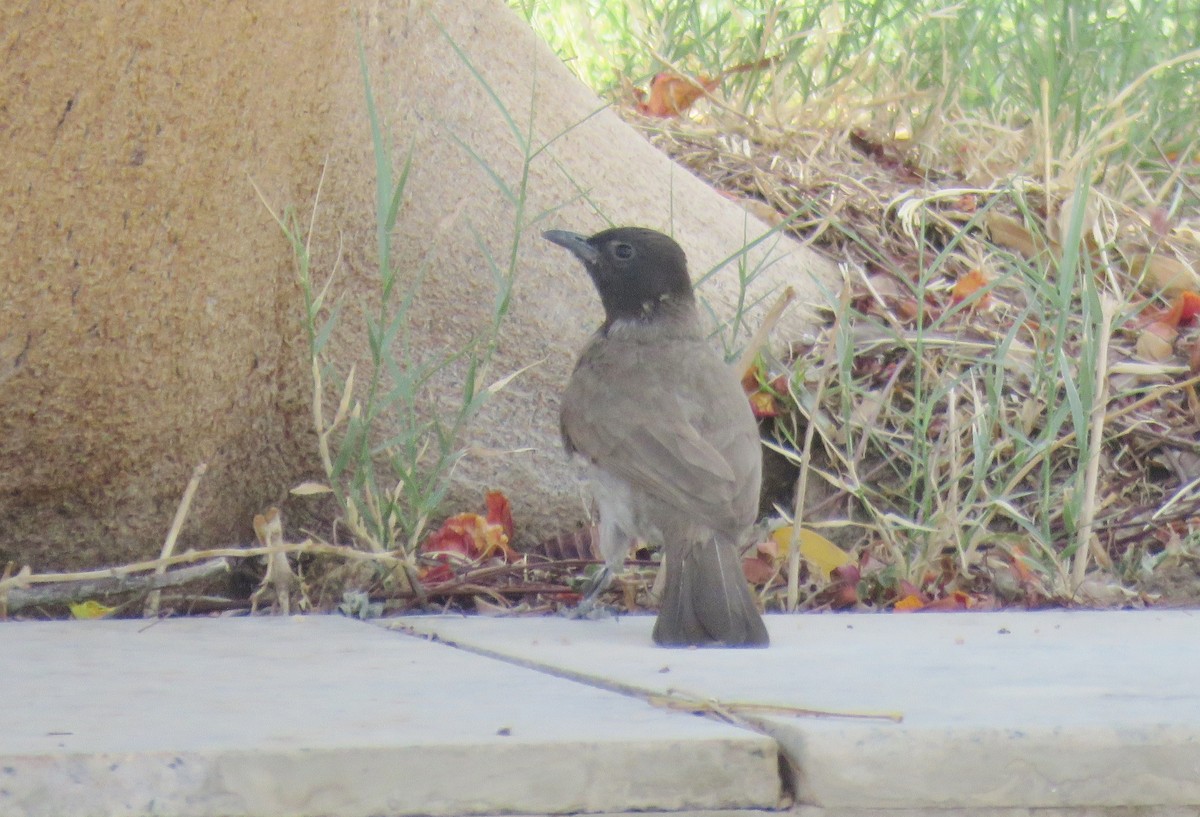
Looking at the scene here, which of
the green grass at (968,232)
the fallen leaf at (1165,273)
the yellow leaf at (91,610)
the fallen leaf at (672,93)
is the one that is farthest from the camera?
the fallen leaf at (672,93)

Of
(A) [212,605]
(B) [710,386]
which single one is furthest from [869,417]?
(A) [212,605]

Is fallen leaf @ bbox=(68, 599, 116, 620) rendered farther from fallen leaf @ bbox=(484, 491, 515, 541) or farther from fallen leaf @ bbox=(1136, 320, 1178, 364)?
fallen leaf @ bbox=(1136, 320, 1178, 364)

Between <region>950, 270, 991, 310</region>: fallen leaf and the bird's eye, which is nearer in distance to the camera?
the bird's eye

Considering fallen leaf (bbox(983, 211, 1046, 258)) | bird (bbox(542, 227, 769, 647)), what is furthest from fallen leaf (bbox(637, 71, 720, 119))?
bird (bbox(542, 227, 769, 647))

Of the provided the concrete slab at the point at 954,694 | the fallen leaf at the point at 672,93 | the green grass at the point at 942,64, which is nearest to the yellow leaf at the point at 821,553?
the concrete slab at the point at 954,694

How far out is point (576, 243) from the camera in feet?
13.7

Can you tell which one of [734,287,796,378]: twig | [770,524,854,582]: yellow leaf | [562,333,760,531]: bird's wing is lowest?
[770,524,854,582]: yellow leaf

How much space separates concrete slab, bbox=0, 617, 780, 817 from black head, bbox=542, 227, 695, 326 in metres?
2.12

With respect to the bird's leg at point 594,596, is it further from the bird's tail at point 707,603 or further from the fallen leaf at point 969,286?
the fallen leaf at point 969,286

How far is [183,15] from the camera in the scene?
10.7 feet

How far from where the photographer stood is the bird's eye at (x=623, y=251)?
4.14 m

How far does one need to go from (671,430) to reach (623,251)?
2.32 feet

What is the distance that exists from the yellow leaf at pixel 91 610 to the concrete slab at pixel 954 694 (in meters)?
0.69

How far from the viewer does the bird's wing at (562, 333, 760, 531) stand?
3439 millimetres
